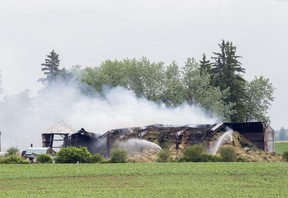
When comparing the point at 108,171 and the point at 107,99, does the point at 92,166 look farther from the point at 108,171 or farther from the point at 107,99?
the point at 107,99

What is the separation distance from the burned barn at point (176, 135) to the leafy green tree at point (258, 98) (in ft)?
90.5

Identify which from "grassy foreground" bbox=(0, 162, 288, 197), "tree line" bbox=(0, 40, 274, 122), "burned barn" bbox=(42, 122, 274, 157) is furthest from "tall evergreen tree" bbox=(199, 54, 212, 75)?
"grassy foreground" bbox=(0, 162, 288, 197)

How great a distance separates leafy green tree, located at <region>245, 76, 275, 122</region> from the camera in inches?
3403

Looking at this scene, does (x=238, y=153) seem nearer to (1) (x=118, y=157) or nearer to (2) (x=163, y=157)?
(2) (x=163, y=157)

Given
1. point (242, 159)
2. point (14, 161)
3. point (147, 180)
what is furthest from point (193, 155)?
point (14, 161)

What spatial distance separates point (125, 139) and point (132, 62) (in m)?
26.4

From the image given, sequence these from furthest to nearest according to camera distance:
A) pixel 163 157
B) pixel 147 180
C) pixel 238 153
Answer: pixel 238 153, pixel 163 157, pixel 147 180

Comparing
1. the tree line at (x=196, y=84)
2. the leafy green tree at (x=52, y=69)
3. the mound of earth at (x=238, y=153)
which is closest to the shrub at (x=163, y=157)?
the mound of earth at (x=238, y=153)

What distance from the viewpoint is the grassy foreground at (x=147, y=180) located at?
3056cm

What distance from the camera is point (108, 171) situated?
3969 centimetres

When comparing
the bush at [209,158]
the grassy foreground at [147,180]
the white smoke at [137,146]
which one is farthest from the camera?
the white smoke at [137,146]

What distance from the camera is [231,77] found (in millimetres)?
85625

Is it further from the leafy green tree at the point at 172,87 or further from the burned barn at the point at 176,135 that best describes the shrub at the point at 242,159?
the leafy green tree at the point at 172,87

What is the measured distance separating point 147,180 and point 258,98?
5352cm
